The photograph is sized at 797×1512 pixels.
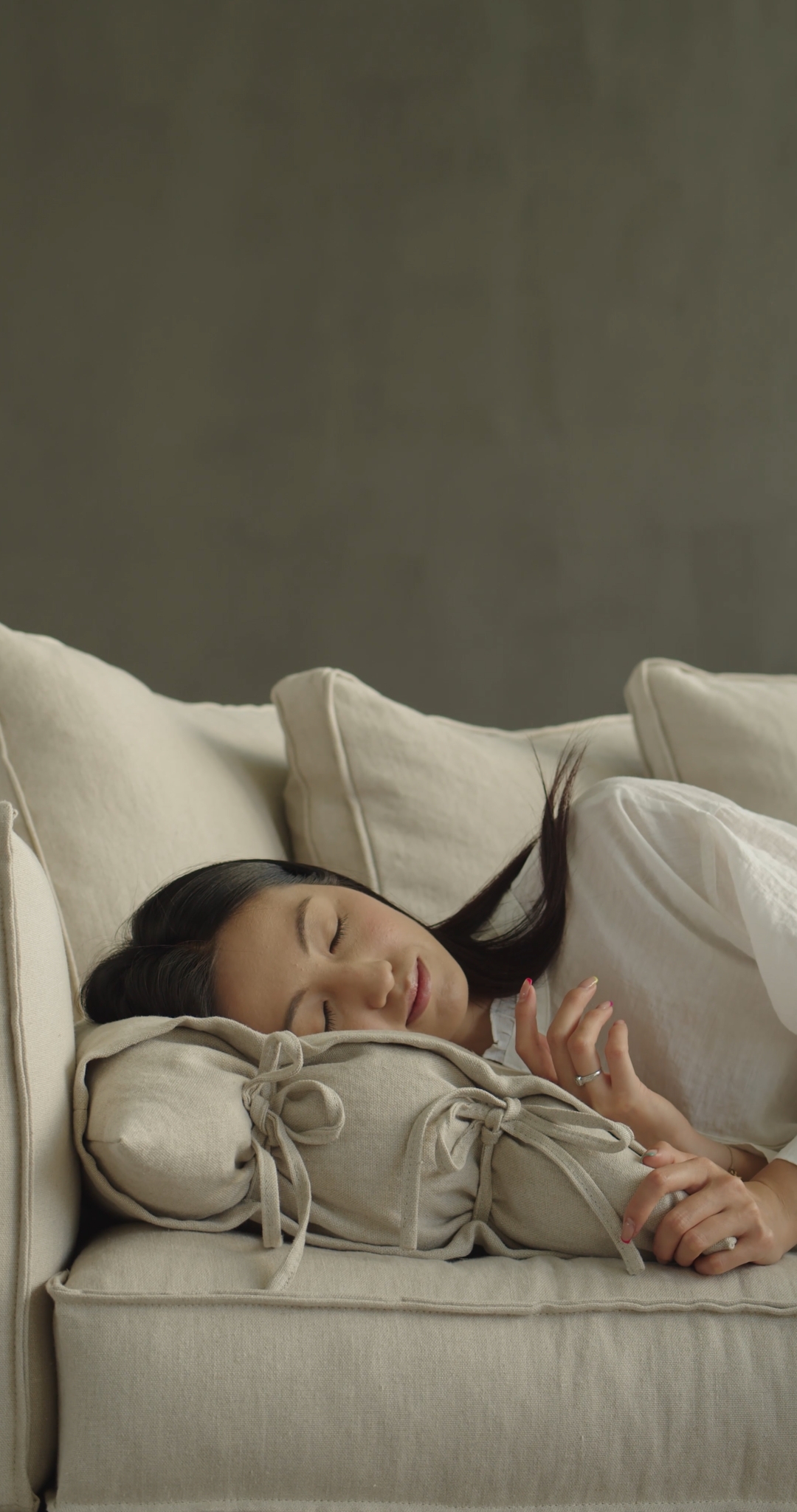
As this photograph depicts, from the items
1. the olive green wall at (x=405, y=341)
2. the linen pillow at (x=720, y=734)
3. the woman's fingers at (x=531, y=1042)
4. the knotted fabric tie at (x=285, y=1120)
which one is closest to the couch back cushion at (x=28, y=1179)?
the knotted fabric tie at (x=285, y=1120)

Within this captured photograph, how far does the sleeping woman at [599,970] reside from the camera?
94cm

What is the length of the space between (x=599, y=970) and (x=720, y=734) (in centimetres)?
57

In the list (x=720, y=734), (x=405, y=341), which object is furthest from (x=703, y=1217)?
(x=405, y=341)

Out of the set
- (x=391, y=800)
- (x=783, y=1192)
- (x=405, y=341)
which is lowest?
(x=783, y=1192)

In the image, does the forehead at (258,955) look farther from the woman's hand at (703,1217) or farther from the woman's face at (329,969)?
the woman's hand at (703,1217)

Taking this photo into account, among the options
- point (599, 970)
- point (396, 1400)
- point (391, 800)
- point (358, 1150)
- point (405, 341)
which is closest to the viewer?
point (396, 1400)

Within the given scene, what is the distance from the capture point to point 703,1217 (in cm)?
82

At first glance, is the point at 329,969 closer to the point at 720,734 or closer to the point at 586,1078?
the point at 586,1078

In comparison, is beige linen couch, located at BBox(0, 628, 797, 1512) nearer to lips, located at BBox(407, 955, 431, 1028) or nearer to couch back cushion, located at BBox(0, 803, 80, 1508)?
couch back cushion, located at BBox(0, 803, 80, 1508)

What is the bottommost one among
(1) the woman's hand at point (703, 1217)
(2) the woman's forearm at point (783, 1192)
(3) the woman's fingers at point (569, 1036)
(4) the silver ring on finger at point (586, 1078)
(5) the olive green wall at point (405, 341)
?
(2) the woman's forearm at point (783, 1192)

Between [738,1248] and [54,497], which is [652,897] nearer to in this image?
[738,1248]

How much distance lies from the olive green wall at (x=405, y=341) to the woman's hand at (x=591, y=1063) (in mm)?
1397

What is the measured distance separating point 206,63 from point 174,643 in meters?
1.08

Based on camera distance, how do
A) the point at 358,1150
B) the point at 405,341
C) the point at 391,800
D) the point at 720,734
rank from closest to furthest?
the point at 358,1150 < the point at 391,800 < the point at 720,734 < the point at 405,341
